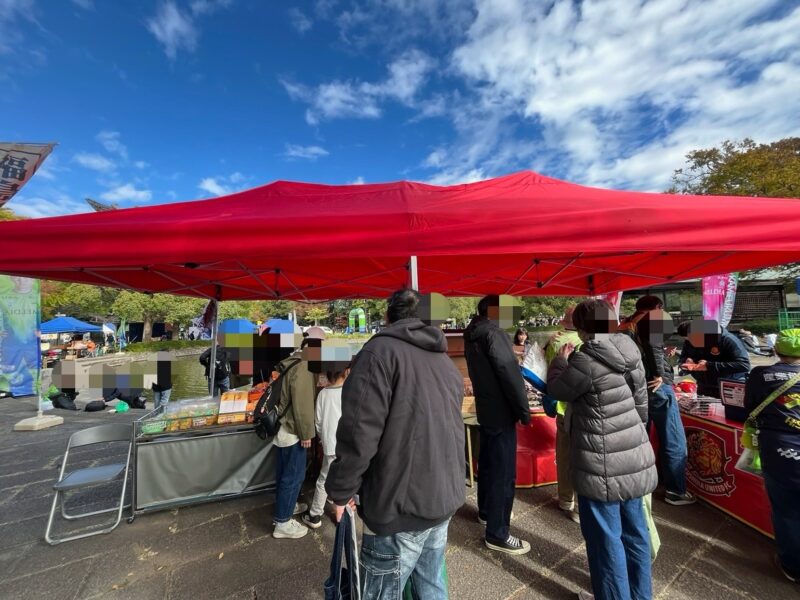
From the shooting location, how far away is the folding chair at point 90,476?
2889mm

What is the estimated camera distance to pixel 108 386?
3.39 meters

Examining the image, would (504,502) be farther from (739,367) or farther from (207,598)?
(739,367)

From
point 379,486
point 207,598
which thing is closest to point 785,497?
point 379,486

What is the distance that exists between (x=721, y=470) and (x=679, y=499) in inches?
16.8

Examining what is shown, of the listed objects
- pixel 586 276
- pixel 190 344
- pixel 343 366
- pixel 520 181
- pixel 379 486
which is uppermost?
pixel 520 181

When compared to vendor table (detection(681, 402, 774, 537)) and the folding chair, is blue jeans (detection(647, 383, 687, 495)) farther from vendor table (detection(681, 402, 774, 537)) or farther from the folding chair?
the folding chair

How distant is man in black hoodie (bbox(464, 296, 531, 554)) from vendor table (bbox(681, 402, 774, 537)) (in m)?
1.75

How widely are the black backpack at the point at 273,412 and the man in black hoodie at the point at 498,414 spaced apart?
1407mm

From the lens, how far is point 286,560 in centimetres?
258

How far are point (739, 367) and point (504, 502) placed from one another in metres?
2.81

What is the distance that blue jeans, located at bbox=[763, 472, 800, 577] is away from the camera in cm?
218

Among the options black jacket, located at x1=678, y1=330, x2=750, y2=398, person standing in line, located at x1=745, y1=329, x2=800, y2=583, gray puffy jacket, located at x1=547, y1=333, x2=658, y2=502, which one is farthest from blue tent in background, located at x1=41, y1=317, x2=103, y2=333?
person standing in line, located at x1=745, y1=329, x2=800, y2=583

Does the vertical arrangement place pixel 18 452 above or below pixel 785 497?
below

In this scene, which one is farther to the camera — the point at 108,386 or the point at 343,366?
the point at 108,386
